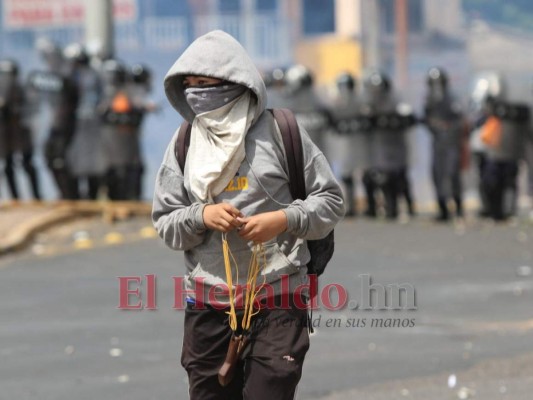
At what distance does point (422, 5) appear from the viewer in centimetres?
2148

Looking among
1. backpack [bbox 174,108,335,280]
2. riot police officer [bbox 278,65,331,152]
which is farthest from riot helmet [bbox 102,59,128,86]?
backpack [bbox 174,108,335,280]

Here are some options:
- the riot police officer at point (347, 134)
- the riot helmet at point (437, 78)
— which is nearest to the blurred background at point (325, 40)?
the riot police officer at point (347, 134)

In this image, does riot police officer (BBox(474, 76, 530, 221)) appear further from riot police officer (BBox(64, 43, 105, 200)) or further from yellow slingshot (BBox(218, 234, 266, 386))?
yellow slingshot (BBox(218, 234, 266, 386))

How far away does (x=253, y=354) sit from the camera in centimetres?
533

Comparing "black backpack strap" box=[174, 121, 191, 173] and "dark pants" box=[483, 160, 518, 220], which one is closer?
"black backpack strap" box=[174, 121, 191, 173]

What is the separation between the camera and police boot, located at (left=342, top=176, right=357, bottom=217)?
61.2 ft

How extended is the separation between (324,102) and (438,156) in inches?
70.2

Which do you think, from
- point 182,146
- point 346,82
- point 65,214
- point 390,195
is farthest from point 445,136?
point 182,146

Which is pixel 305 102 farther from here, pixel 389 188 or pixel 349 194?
pixel 389 188

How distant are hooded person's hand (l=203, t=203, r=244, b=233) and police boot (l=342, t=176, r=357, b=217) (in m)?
13.4

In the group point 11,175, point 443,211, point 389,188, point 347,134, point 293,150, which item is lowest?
point 443,211

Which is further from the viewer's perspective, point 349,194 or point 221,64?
point 349,194

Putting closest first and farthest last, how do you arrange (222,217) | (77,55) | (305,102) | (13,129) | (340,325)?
(222,217)
(340,325)
(305,102)
(77,55)
(13,129)

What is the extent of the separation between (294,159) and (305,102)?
13.2 meters
